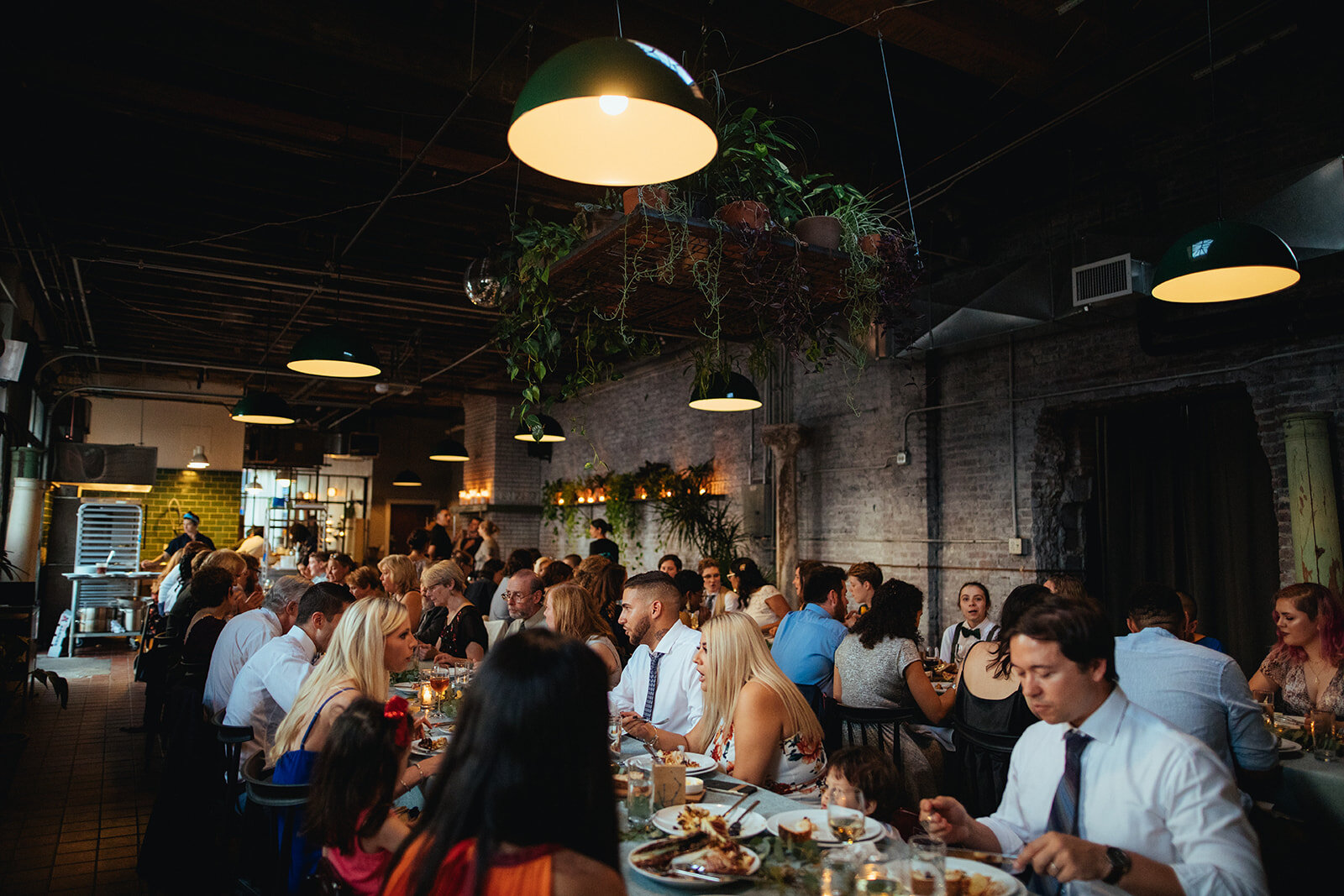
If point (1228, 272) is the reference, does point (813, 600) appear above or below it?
below

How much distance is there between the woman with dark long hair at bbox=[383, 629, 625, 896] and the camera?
123cm

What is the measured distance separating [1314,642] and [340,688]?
4091mm

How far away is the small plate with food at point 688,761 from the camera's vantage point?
259 centimetres

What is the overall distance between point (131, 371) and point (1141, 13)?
14.1m

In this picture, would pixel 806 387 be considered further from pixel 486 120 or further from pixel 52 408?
pixel 52 408

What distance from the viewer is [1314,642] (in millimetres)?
3832

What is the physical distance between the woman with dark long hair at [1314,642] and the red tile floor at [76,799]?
17.5 feet

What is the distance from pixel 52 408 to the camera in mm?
11484

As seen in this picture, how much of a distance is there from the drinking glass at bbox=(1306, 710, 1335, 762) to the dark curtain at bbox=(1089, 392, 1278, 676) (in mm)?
3301

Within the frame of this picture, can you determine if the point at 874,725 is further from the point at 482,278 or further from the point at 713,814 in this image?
the point at 482,278

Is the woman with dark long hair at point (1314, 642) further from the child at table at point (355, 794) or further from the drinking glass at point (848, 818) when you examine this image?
the child at table at point (355, 794)

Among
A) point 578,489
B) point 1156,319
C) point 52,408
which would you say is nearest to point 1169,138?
point 1156,319

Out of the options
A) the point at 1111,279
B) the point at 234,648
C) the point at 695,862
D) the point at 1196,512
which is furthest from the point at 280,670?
the point at 1196,512

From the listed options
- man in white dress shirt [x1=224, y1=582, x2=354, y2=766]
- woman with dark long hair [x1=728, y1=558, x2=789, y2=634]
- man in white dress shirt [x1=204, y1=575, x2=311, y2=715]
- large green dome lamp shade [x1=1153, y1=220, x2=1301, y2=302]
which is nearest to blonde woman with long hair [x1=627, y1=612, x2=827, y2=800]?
man in white dress shirt [x1=224, y1=582, x2=354, y2=766]
